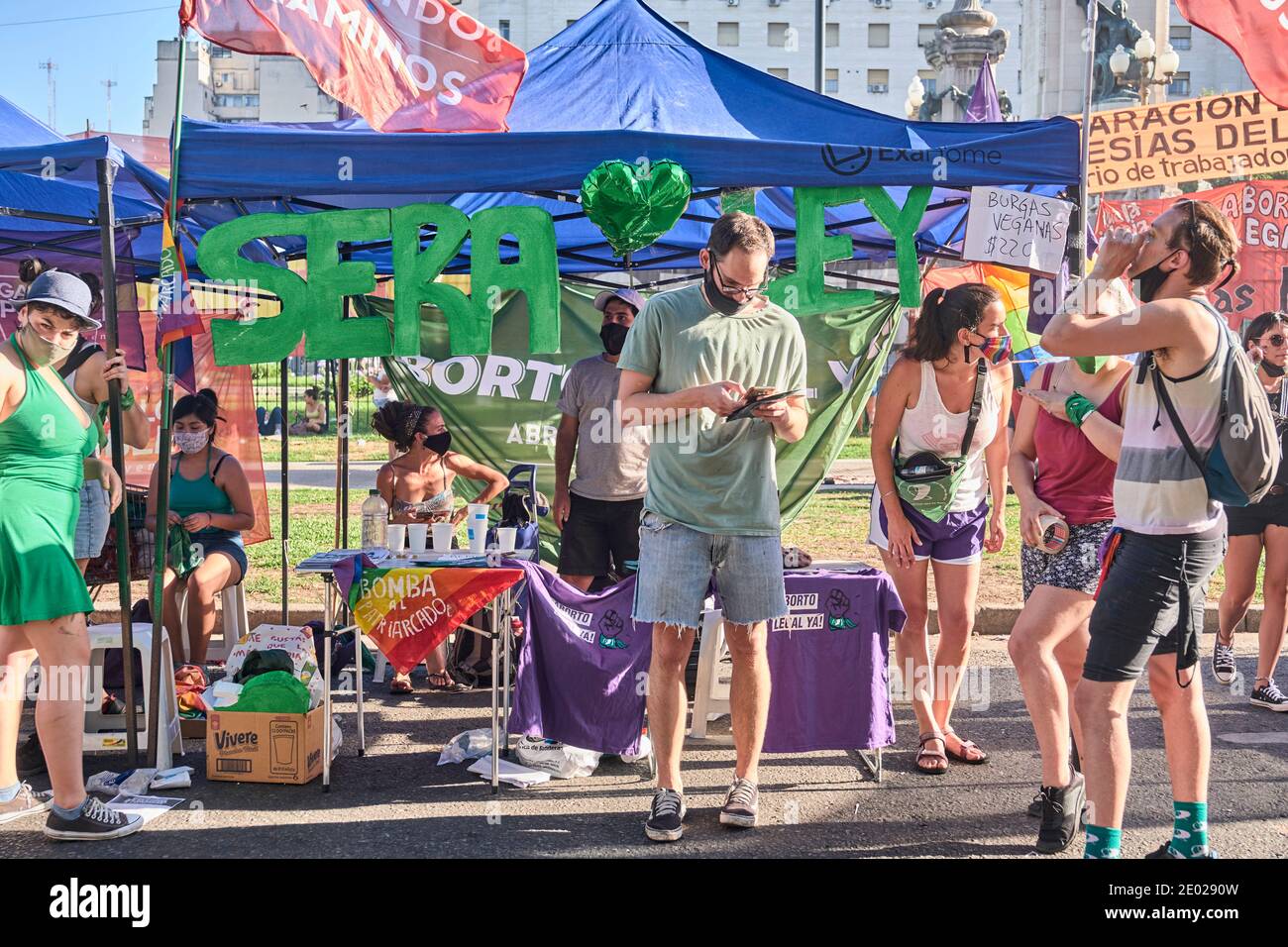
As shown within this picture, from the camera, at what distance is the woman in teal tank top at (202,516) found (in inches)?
250

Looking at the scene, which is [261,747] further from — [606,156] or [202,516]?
[606,156]

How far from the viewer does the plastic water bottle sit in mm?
6332

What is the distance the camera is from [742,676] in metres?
4.52

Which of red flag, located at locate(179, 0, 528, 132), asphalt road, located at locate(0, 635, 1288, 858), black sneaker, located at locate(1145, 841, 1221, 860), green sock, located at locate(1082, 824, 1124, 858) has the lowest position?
asphalt road, located at locate(0, 635, 1288, 858)

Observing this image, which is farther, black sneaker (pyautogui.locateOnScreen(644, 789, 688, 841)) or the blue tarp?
the blue tarp

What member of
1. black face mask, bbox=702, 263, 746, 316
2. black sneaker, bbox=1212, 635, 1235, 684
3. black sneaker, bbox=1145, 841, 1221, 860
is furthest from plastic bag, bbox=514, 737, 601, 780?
black sneaker, bbox=1212, 635, 1235, 684

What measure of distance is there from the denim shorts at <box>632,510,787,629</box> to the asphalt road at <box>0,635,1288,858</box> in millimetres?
797

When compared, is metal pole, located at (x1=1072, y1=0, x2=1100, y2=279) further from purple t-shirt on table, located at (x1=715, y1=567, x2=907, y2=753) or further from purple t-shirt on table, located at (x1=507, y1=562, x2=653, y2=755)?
purple t-shirt on table, located at (x1=507, y1=562, x2=653, y2=755)

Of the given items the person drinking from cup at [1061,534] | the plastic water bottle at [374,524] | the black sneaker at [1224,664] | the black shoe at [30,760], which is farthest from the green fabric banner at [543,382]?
the person drinking from cup at [1061,534]

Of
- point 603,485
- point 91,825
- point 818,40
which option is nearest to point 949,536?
point 603,485

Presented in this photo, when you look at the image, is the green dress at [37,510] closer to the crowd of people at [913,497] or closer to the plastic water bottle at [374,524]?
the crowd of people at [913,497]

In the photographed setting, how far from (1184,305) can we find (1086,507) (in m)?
1.05
